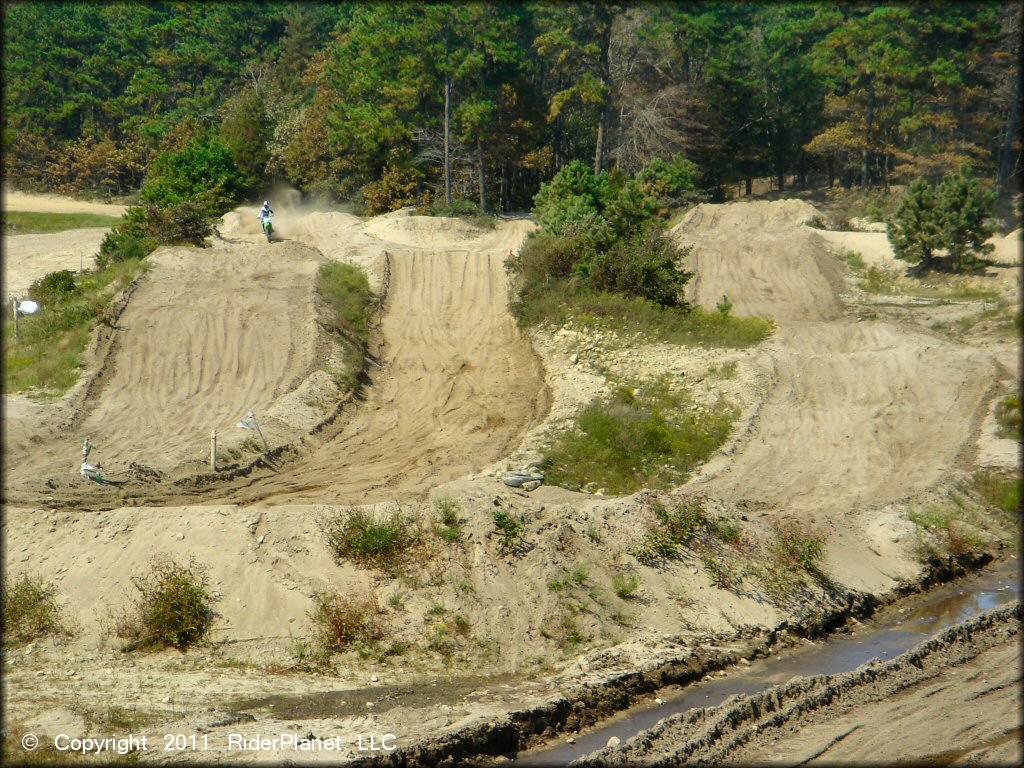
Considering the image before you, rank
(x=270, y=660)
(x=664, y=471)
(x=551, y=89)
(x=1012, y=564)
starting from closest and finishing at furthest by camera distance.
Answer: (x=270, y=660) < (x=1012, y=564) < (x=664, y=471) < (x=551, y=89)

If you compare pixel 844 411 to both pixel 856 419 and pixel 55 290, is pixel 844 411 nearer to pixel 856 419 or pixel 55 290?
pixel 856 419

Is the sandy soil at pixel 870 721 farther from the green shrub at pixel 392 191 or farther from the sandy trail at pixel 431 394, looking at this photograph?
the green shrub at pixel 392 191

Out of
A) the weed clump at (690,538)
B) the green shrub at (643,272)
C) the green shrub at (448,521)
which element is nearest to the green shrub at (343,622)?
the green shrub at (448,521)

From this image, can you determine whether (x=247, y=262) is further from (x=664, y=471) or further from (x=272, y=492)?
(x=664, y=471)

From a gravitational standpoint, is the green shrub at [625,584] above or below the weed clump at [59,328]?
below

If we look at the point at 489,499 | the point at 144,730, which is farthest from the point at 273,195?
the point at 144,730

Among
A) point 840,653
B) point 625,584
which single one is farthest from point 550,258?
point 840,653

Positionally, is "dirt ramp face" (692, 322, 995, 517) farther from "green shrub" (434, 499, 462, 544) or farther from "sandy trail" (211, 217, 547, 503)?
"green shrub" (434, 499, 462, 544)
